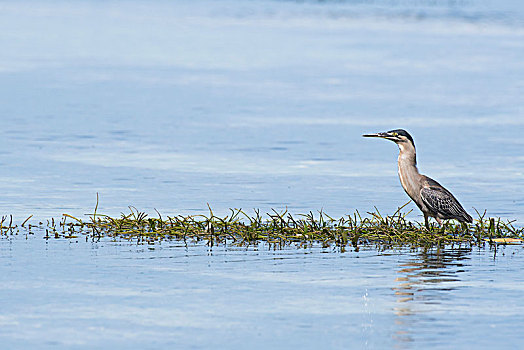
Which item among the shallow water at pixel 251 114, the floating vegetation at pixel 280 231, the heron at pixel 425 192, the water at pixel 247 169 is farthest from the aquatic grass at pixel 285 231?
the shallow water at pixel 251 114

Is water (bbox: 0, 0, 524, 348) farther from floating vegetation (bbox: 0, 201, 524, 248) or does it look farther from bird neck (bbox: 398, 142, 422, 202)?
bird neck (bbox: 398, 142, 422, 202)

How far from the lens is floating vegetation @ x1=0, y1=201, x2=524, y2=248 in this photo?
1295 centimetres

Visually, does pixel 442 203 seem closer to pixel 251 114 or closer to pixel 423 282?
pixel 423 282

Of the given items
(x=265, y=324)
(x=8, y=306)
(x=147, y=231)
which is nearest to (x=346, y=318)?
(x=265, y=324)

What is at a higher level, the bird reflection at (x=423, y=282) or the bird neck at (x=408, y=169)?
the bird neck at (x=408, y=169)

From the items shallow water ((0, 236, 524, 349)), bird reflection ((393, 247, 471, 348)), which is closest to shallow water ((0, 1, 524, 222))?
shallow water ((0, 236, 524, 349))

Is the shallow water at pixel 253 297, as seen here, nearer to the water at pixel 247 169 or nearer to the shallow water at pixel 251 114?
the water at pixel 247 169

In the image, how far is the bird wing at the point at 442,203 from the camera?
13.4 metres

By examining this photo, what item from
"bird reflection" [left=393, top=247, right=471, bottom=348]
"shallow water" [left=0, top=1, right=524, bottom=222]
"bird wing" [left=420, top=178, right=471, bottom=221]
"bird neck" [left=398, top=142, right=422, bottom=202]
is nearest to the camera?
"bird reflection" [left=393, top=247, right=471, bottom=348]

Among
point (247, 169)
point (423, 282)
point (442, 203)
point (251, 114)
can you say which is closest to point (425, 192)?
point (442, 203)

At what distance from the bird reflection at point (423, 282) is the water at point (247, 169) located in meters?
0.03

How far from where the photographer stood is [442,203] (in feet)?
43.8

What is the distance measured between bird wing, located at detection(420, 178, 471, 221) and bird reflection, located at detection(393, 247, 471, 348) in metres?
0.76

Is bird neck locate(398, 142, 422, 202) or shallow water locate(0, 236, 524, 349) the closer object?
shallow water locate(0, 236, 524, 349)
